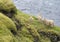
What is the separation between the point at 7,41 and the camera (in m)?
6.66

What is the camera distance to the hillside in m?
7.53

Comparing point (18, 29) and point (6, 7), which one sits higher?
point (6, 7)

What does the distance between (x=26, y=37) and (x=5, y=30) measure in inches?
97.7

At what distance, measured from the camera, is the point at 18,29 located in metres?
9.52

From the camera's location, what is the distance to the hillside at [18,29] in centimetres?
753

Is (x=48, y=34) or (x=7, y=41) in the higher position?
(x=7, y=41)

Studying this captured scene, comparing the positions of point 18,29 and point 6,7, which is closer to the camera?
point 18,29

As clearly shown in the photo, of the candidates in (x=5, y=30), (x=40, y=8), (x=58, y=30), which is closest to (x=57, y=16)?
(x=40, y=8)

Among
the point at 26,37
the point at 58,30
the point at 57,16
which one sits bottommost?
the point at 57,16

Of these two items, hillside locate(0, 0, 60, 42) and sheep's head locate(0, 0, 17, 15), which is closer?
hillside locate(0, 0, 60, 42)

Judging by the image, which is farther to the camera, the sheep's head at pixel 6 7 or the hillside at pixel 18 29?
the sheep's head at pixel 6 7

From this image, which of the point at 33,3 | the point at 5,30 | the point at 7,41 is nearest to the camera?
the point at 7,41

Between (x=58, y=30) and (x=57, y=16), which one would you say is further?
(x=57, y=16)

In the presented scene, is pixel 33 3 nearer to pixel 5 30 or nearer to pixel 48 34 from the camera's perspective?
pixel 48 34
